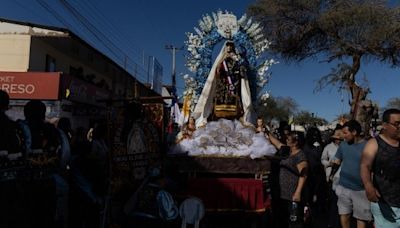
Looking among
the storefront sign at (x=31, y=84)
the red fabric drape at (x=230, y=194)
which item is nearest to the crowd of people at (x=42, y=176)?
the red fabric drape at (x=230, y=194)

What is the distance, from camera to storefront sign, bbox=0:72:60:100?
13.7 metres

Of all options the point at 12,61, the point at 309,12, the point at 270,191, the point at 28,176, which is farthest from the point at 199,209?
the point at 12,61

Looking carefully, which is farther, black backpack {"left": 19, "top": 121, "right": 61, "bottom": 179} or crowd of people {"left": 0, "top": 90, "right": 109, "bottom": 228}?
black backpack {"left": 19, "top": 121, "right": 61, "bottom": 179}

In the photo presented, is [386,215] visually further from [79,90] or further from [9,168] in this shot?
[79,90]

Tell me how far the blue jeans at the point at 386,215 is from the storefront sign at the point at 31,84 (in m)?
11.2

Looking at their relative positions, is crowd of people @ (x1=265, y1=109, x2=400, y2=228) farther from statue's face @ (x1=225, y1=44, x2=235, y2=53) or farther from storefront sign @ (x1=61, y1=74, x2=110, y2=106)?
storefront sign @ (x1=61, y1=74, x2=110, y2=106)

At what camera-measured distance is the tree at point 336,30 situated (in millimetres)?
13984

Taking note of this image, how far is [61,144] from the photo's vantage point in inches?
200

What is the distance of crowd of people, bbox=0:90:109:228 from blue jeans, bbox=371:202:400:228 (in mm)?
3591

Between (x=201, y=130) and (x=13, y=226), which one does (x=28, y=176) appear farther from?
(x=201, y=130)

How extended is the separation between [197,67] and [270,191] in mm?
4734

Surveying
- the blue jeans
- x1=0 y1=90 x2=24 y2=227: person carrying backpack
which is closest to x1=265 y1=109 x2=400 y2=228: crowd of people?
the blue jeans

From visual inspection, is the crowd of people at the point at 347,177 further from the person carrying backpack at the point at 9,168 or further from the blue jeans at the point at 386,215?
the person carrying backpack at the point at 9,168

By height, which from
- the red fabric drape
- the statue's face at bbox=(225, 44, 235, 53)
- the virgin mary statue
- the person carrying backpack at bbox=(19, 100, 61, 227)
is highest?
the statue's face at bbox=(225, 44, 235, 53)
